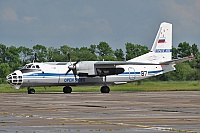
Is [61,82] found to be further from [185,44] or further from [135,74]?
[185,44]

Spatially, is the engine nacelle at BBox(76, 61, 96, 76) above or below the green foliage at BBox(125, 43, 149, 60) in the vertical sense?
below

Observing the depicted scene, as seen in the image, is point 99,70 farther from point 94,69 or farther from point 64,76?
Result: point 64,76

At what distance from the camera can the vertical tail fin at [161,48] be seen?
201ft

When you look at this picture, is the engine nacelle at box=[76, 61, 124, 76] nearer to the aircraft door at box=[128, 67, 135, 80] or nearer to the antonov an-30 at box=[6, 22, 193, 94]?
the antonov an-30 at box=[6, 22, 193, 94]

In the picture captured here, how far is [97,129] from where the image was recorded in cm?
1900

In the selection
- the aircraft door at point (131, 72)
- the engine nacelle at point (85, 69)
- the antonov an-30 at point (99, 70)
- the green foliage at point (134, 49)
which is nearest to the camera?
the antonov an-30 at point (99, 70)

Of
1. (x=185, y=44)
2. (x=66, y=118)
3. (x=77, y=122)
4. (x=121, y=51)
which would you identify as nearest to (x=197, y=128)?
(x=77, y=122)

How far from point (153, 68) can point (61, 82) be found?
934 centimetres

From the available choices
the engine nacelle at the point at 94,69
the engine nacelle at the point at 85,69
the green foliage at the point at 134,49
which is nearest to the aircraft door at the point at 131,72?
the engine nacelle at the point at 94,69

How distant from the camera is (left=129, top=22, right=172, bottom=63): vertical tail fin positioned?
201ft

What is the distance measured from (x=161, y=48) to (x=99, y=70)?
7938 mm

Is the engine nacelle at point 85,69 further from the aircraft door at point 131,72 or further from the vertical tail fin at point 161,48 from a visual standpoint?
the vertical tail fin at point 161,48

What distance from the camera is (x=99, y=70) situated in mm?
57344

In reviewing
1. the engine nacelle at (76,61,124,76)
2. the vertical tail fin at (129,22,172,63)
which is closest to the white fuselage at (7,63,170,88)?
the engine nacelle at (76,61,124,76)
